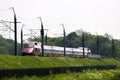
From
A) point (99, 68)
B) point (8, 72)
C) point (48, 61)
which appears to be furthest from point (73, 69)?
point (8, 72)

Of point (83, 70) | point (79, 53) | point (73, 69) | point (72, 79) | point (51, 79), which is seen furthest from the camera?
point (79, 53)

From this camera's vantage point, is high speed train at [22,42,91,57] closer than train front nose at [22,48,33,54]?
No

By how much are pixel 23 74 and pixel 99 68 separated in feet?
158

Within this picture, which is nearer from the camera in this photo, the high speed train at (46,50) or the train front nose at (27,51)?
the train front nose at (27,51)

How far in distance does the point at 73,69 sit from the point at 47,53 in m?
27.4

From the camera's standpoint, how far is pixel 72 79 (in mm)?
60281

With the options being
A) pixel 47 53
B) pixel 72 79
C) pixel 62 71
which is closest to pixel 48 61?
pixel 62 71

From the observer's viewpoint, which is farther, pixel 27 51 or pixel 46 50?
pixel 46 50

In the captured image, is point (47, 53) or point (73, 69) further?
point (47, 53)

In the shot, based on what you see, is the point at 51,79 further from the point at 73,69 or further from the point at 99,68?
the point at 99,68

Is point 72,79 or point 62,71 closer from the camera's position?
point 72,79

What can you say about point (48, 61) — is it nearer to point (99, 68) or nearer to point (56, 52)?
point (99, 68)

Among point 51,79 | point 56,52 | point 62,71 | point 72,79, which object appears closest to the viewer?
point 51,79

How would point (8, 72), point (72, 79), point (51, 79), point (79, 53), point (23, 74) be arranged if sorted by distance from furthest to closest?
point (79, 53) < point (72, 79) < point (51, 79) < point (23, 74) < point (8, 72)
